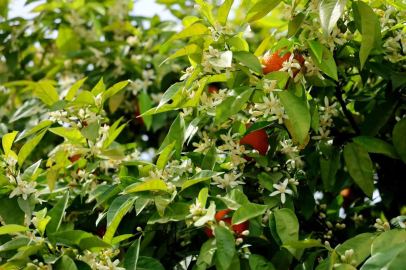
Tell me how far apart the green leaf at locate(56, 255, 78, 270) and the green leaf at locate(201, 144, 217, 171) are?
32cm

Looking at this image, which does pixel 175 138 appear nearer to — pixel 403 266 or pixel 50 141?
pixel 403 266

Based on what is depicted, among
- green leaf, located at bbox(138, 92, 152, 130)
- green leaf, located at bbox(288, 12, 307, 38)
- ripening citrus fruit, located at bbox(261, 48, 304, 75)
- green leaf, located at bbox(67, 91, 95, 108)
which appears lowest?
green leaf, located at bbox(138, 92, 152, 130)

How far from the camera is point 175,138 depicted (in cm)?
117

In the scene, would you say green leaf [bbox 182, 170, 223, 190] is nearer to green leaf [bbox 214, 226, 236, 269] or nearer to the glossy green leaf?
green leaf [bbox 214, 226, 236, 269]

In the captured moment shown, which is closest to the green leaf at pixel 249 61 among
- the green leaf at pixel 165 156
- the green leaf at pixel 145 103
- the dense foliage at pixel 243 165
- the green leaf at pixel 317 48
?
the dense foliage at pixel 243 165

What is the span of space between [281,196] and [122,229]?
37cm

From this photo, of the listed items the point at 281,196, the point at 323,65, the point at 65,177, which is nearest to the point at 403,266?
the point at 281,196

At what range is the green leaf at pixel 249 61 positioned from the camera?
105 cm

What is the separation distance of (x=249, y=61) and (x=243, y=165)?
0.23 m

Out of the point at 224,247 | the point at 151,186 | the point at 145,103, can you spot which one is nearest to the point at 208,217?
the point at 224,247

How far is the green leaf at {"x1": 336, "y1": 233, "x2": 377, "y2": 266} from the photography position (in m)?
0.93

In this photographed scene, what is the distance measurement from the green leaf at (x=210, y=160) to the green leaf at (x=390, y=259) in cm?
38

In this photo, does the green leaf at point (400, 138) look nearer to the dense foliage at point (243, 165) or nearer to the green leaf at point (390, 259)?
the dense foliage at point (243, 165)

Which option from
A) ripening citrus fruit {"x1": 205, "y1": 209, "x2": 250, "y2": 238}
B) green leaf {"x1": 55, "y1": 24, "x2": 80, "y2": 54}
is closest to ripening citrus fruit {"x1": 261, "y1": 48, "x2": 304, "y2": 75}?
ripening citrus fruit {"x1": 205, "y1": 209, "x2": 250, "y2": 238}
